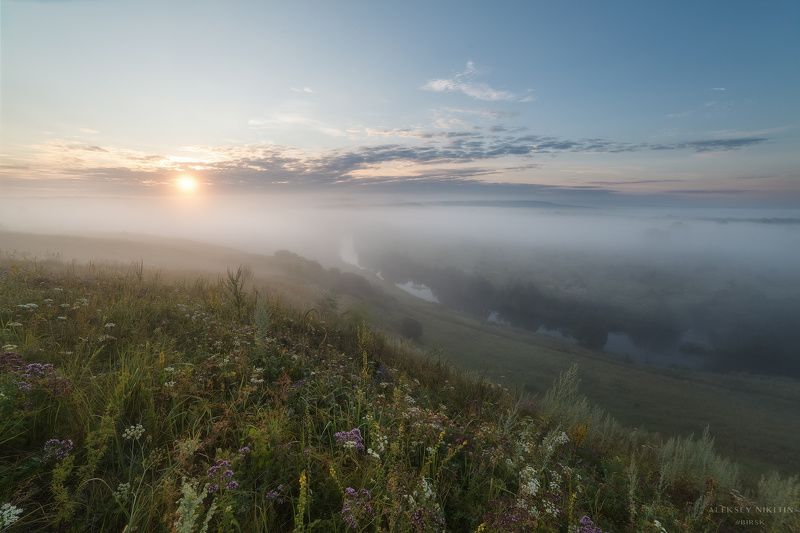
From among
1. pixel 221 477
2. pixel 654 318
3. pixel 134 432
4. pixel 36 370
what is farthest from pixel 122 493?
pixel 654 318

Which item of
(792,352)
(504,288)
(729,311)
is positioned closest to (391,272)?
(504,288)

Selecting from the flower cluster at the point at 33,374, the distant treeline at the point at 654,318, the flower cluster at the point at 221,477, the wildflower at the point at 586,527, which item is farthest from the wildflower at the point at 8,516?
the distant treeline at the point at 654,318

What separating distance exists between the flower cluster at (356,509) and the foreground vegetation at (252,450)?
2 centimetres

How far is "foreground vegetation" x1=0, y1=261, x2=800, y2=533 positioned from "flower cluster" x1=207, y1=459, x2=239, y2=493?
15 millimetres

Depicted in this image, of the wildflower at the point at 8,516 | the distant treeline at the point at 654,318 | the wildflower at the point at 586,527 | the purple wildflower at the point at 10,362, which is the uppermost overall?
the purple wildflower at the point at 10,362

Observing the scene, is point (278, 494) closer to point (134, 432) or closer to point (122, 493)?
point (122, 493)

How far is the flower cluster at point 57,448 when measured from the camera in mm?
2688

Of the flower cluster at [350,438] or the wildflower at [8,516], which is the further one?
the flower cluster at [350,438]

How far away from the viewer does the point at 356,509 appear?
2.47 m

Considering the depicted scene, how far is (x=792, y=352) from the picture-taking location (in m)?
106

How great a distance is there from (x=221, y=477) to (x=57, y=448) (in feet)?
5.04

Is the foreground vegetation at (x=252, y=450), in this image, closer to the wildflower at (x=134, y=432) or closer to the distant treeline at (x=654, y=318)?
the wildflower at (x=134, y=432)

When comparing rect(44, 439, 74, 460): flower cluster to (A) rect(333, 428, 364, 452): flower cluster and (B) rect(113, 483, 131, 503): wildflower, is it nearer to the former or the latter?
(B) rect(113, 483, 131, 503): wildflower

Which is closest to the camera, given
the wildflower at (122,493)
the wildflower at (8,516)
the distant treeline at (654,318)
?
the wildflower at (8,516)
